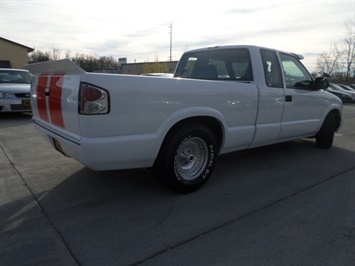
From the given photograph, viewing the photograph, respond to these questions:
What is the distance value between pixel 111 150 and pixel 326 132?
4.60 metres

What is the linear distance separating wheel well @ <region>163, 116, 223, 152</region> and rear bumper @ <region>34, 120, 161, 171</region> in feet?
0.99

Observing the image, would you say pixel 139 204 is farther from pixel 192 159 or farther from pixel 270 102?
pixel 270 102

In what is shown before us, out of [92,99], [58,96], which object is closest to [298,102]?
[92,99]

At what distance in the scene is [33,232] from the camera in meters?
2.71

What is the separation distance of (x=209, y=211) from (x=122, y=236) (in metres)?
0.97

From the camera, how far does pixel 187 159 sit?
3666 millimetres

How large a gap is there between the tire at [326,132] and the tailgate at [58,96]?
476cm

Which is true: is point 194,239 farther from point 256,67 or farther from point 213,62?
point 213,62

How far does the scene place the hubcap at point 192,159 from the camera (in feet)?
11.7

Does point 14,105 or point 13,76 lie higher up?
point 13,76

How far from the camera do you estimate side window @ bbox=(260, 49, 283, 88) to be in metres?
4.40

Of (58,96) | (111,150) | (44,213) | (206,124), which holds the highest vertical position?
(58,96)

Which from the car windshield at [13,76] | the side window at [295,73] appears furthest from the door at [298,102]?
the car windshield at [13,76]

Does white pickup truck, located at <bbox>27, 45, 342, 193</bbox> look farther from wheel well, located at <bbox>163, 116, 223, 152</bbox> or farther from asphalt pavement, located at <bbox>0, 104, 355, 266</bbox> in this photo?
asphalt pavement, located at <bbox>0, 104, 355, 266</bbox>
